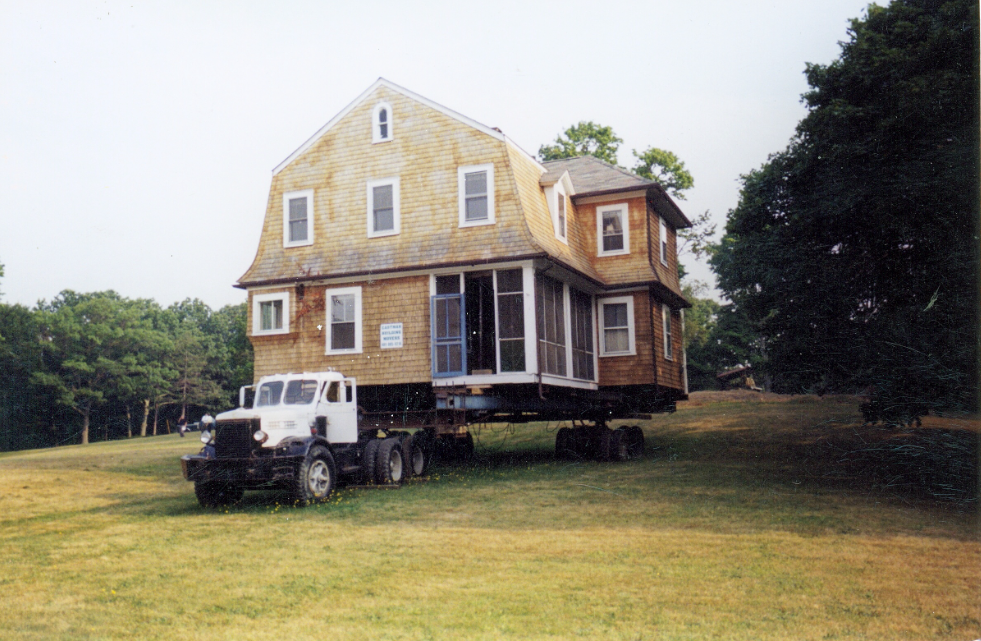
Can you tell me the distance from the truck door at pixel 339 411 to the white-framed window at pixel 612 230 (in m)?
8.51

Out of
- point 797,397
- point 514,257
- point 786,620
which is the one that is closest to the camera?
point 786,620

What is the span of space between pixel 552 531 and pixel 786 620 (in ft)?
14.0

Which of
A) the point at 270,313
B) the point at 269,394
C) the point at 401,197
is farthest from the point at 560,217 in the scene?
the point at 269,394

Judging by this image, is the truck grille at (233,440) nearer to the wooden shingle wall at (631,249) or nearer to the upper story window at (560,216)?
the upper story window at (560,216)

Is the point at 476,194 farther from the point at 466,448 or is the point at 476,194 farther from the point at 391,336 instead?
the point at 466,448

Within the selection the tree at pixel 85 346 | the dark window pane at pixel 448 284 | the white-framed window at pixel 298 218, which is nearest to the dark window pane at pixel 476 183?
the dark window pane at pixel 448 284

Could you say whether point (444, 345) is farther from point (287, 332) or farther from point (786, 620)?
point (786, 620)

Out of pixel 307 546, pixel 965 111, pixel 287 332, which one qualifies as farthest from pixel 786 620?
pixel 287 332

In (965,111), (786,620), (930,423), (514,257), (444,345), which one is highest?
(965,111)

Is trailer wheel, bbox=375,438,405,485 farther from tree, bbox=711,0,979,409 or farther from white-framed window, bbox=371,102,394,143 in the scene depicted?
tree, bbox=711,0,979,409

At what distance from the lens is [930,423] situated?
53.3ft

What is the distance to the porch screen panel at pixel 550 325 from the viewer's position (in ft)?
58.5

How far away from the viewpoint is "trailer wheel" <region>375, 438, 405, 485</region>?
16.3 meters

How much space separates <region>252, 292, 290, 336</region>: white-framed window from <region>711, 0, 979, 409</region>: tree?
1053 cm
